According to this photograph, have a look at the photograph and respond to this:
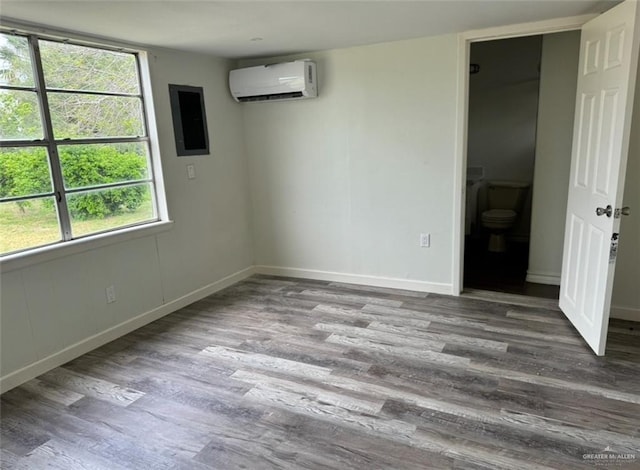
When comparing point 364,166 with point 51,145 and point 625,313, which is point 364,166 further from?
point 51,145

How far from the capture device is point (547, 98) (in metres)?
3.56

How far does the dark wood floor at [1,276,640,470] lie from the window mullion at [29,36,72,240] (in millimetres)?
920

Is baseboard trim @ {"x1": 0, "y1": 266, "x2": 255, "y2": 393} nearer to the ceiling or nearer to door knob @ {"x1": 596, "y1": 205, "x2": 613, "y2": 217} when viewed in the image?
the ceiling

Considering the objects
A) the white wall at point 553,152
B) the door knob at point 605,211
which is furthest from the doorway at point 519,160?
the door knob at point 605,211

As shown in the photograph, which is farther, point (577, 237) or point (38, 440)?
point (577, 237)

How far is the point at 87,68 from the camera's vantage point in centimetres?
299

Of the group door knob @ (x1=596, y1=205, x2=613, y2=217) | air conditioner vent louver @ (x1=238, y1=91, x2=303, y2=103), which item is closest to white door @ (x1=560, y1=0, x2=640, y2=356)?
door knob @ (x1=596, y1=205, x2=613, y2=217)

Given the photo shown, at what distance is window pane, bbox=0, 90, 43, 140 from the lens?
2.50 meters

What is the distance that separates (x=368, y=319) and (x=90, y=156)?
231 centimetres

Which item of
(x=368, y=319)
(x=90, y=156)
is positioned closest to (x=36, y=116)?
(x=90, y=156)

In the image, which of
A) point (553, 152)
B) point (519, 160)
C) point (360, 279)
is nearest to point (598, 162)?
point (553, 152)

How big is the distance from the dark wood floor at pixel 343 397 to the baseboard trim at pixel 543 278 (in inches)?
26.3

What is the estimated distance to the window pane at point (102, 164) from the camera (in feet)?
9.41

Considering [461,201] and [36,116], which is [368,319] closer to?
[461,201]
